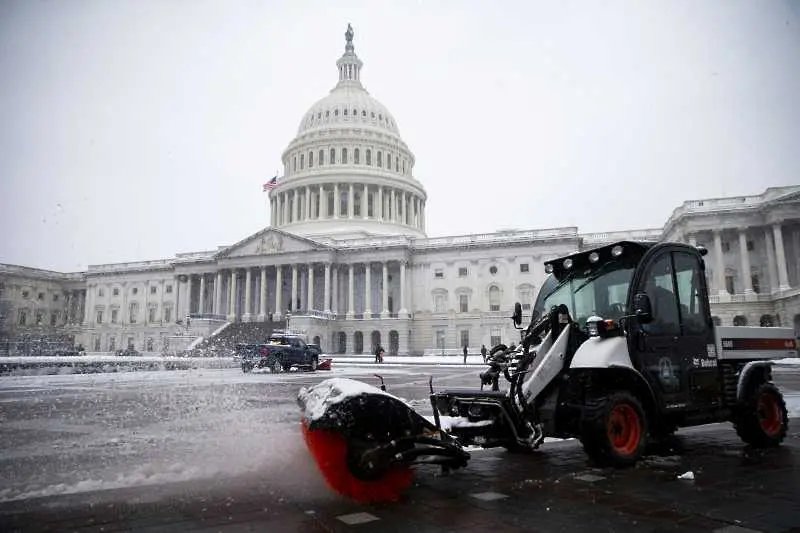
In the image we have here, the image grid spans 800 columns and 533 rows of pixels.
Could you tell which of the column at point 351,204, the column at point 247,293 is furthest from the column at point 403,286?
the column at point 247,293

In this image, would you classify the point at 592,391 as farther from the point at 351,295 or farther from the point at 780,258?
the point at 351,295

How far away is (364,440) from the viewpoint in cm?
510

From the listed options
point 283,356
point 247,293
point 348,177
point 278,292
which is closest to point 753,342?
point 283,356

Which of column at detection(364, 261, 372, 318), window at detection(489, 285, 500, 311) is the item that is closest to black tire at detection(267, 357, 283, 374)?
column at detection(364, 261, 372, 318)

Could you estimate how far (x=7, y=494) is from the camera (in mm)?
5477

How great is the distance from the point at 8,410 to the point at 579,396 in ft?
42.6

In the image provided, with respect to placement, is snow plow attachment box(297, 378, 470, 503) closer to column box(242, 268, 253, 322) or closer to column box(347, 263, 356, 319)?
column box(347, 263, 356, 319)

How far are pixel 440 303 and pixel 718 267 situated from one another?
30.2m

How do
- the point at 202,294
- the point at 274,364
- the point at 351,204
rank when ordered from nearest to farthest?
1. the point at 274,364
2. the point at 202,294
3. the point at 351,204

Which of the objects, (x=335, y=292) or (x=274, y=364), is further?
(x=335, y=292)

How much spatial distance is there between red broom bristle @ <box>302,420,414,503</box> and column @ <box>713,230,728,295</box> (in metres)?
58.2

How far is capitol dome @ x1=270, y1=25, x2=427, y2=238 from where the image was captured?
8062 cm

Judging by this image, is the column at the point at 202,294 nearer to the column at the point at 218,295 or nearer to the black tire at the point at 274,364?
the column at the point at 218,295

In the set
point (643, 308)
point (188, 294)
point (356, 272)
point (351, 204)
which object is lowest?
point (643, 308)
